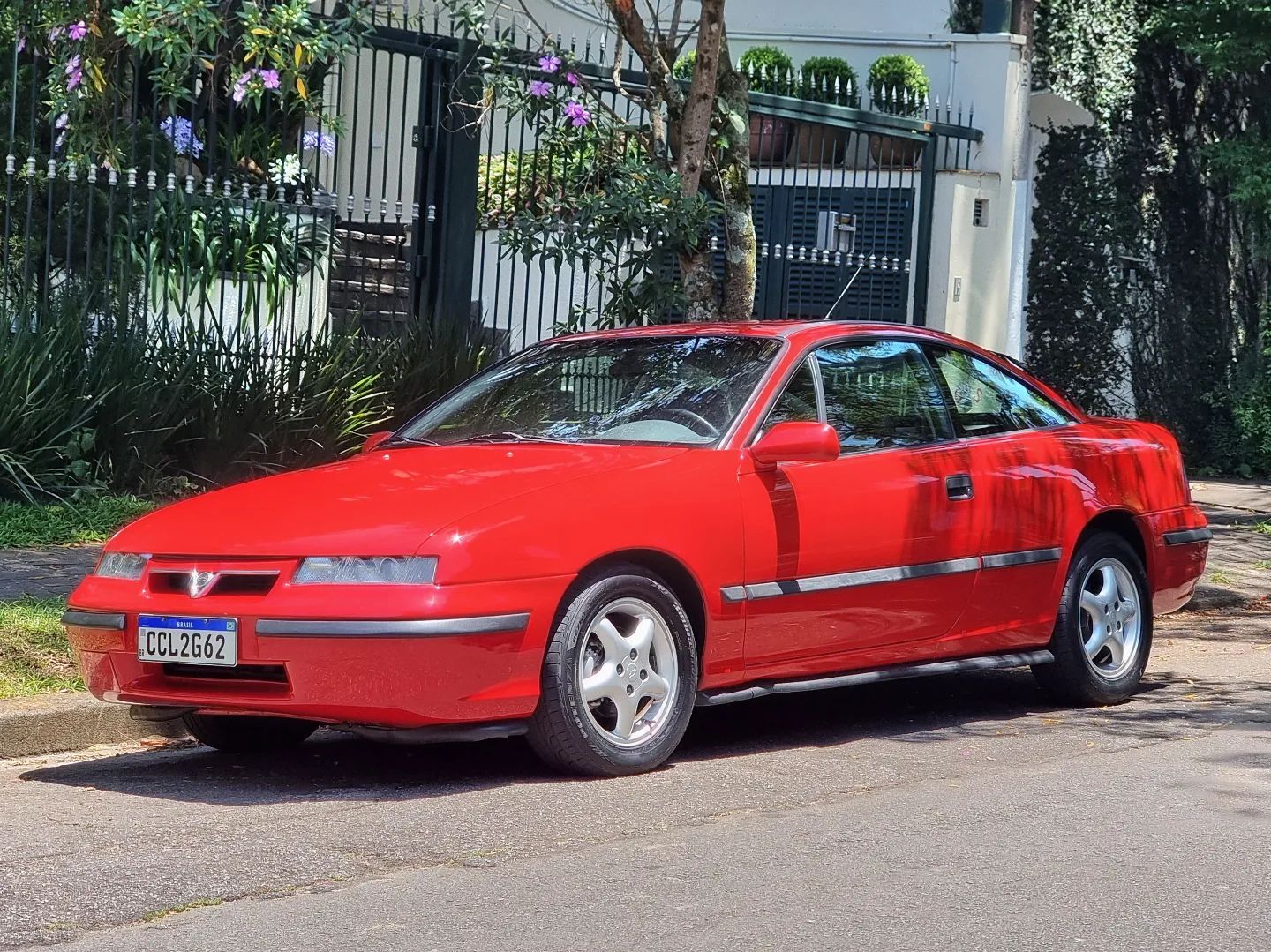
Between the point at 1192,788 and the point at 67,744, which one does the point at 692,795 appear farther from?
the point at 67,744

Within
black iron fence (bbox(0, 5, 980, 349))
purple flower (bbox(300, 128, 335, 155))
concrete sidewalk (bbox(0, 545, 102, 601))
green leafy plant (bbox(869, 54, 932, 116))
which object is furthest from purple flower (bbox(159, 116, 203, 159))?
green leafy plant (bbox(869, 54, 932, 116))

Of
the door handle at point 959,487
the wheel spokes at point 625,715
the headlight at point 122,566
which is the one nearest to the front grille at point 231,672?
the headlight at point 122,566

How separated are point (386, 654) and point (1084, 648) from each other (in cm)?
324

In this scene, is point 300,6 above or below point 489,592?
above

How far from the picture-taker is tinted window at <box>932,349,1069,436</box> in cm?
742

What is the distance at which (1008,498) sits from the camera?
7.27m

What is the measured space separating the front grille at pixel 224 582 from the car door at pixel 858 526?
158 cm

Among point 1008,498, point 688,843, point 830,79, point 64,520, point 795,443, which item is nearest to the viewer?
point 688,843

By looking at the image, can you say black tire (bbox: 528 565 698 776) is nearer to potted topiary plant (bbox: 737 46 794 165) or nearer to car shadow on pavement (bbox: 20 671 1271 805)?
car shadow on pavement (bbox: 20 671 1271 805)

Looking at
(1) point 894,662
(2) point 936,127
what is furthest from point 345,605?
(2) point 936,127

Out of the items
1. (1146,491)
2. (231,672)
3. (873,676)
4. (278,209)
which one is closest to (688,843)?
(231,672)

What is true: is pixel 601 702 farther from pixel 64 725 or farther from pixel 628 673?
pixel 64 725

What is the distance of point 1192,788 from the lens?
5992mm

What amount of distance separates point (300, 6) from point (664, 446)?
445cm
